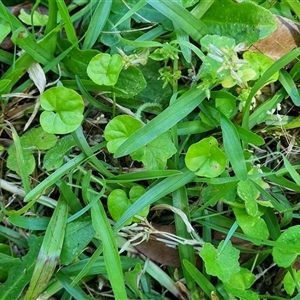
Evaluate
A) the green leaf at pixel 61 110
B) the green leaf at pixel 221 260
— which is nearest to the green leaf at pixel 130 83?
the green leaf at pixel 61 110

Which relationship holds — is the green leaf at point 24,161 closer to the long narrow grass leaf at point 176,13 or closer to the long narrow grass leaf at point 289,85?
the long narrow grass leaf at point 176,13

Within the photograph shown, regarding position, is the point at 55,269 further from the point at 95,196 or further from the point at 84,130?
the point at 84,130

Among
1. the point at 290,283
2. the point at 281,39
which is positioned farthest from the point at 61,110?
the point at 290,283

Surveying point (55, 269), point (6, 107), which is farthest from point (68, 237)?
point (6, 107)

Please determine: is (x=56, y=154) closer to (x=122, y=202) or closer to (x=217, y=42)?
(x=122, y=202)

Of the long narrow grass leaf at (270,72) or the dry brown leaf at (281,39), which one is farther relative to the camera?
the dry brown leaf at (281,39)

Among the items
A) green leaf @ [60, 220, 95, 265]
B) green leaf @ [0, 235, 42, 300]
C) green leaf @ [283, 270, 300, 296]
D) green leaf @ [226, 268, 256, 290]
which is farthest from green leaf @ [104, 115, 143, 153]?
green leaf @ [283, 270, 300, 296]

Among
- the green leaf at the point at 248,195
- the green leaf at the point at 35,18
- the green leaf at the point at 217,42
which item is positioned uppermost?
the green leaf at the point at 217,42
